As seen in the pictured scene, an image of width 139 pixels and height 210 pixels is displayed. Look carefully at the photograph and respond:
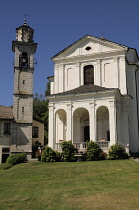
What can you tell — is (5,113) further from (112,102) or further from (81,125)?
(112,102)

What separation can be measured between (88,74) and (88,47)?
3.58 m

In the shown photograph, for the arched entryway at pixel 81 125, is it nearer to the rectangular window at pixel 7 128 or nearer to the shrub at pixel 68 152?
the shrub at pixel 68 152

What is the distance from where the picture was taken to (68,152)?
2466 cm

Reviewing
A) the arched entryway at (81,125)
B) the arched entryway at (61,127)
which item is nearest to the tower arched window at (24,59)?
the arched entryway at (61,127)

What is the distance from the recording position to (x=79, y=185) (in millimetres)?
13758

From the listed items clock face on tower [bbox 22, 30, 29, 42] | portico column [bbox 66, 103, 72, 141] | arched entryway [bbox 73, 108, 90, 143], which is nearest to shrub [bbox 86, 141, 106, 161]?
portico column [bbox 66, 103, 72, 141]

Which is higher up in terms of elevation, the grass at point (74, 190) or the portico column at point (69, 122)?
the portico column at point (69, 122)

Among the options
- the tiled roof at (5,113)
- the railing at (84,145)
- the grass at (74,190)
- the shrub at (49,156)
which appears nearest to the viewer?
the grass at (74,190)

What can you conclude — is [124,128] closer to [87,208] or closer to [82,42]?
[82,42]

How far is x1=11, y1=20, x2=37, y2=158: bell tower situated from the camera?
3262cm

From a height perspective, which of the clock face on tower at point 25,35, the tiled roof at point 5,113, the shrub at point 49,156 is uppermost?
the clock face on tower at point 25,35

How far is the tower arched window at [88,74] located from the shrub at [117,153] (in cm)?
1088

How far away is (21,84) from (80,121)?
975 centimetres

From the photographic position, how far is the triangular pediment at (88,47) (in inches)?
1270
